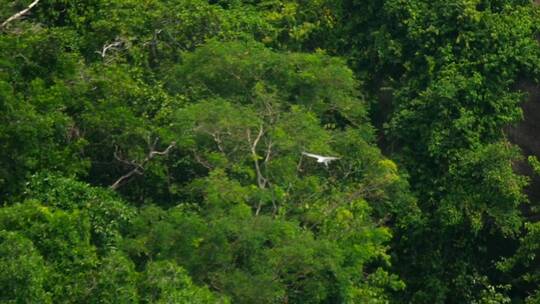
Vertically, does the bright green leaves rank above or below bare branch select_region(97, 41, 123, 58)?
above

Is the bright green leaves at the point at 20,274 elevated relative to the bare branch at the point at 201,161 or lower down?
elevated

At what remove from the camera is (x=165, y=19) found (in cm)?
2347

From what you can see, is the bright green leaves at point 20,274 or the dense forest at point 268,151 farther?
the dense forest at point 268,151

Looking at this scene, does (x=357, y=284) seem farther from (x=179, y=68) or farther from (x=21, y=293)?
(x=21, y=293)

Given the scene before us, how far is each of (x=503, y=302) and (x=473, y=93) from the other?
3387mm

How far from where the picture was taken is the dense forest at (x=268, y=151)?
18.0 meters

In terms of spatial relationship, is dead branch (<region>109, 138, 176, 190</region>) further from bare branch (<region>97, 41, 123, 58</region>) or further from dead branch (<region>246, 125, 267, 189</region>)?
bare branch (<region>97, 41, 123, 58</region>)

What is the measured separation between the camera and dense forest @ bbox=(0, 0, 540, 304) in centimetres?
1800

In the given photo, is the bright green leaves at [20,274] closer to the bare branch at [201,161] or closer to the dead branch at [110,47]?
the bare branch at [201,161]

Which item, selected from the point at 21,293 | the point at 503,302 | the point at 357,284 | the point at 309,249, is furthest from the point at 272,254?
the point at 503,302

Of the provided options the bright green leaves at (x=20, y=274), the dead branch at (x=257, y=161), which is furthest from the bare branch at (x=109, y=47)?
the bright green leaves at (x=20, y=274)

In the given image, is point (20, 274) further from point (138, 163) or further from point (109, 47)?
point (109, 47)

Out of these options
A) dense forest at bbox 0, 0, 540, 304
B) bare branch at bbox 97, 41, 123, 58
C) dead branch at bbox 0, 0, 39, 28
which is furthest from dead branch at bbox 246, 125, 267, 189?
dead branch at bbox 0, 0, 39, 28

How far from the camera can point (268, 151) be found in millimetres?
19922
